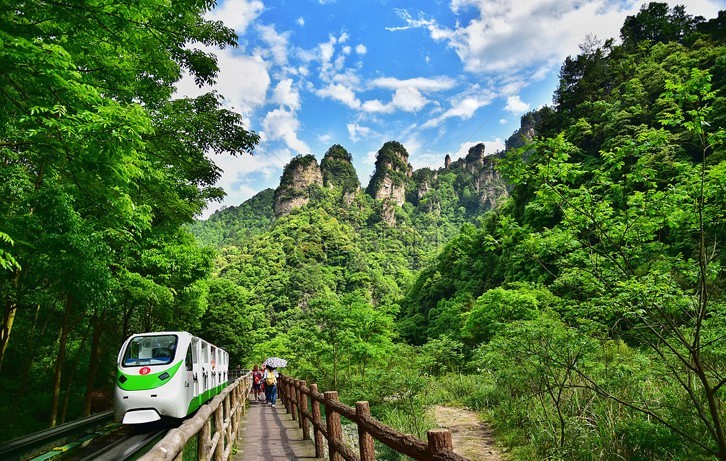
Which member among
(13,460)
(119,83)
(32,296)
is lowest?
(13,460)

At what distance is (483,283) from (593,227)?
34928 mm

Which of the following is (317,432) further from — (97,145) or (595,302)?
(97,145)

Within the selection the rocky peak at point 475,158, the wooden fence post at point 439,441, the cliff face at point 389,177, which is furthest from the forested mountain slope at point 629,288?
the rocky peak at point 475,158

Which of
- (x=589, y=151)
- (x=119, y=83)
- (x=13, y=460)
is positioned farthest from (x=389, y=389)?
(x=589, y=151)

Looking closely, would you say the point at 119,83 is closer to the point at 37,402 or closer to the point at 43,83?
the point at 43,83

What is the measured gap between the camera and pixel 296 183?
402 feet

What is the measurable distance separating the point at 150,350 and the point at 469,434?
7.18 m

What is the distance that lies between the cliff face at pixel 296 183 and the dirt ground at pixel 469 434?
354 feet

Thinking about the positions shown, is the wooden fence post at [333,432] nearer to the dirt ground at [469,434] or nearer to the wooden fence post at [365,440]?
the wooden fence post at [365,440]

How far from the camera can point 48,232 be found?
6.96 metres

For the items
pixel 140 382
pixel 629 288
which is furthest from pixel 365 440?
pixel 140 382

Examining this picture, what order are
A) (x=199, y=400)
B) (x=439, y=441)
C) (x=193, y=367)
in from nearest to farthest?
(x=439, y=441), (x=193, y=367), (x=199, y=400)

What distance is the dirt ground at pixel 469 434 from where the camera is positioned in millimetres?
7426

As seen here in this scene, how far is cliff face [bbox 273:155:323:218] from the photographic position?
118887 mm
